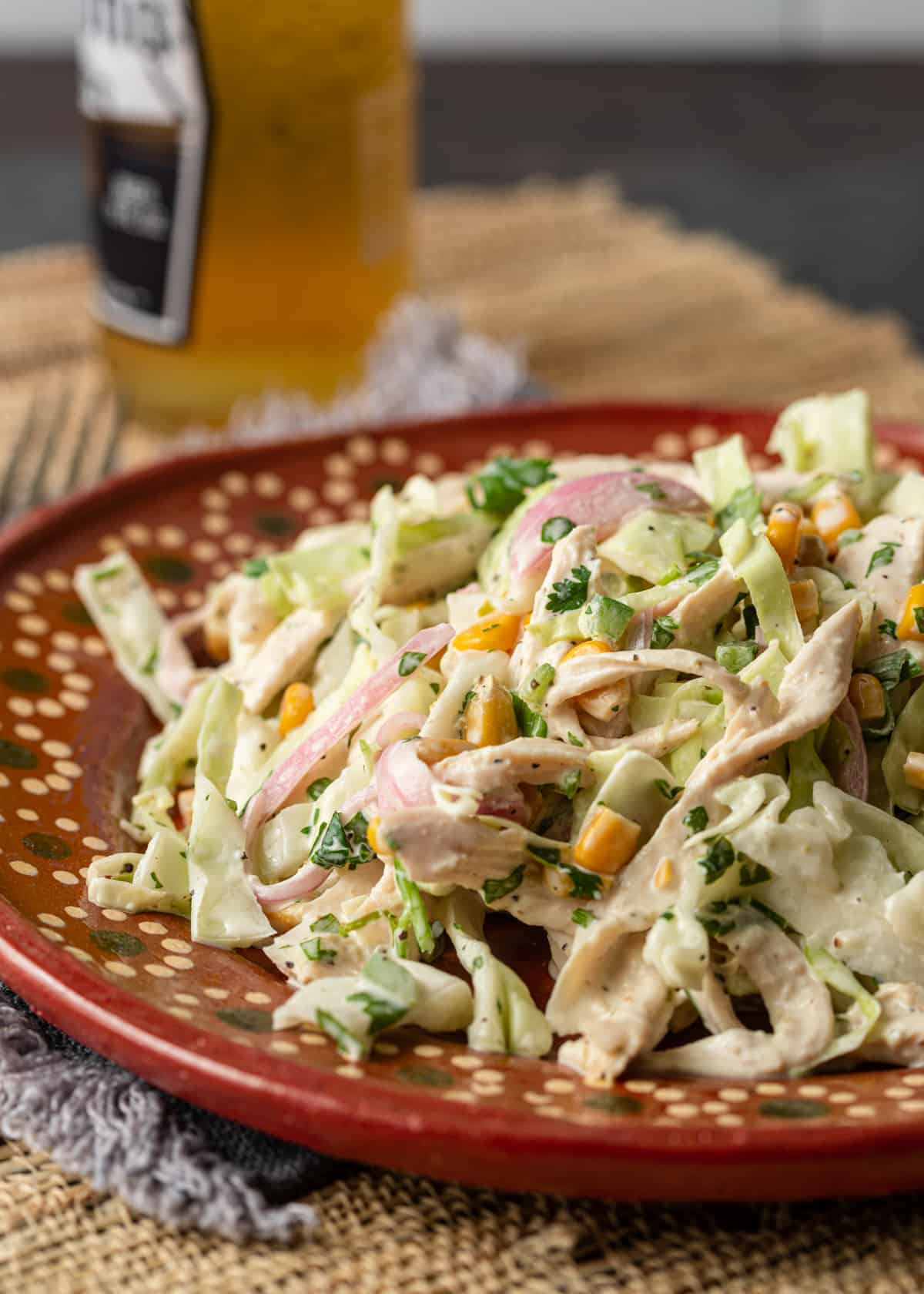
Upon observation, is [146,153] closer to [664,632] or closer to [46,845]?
[46,845]

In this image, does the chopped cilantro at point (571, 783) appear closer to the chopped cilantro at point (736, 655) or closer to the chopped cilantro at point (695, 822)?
the chopped cilantro at point (695, 822)

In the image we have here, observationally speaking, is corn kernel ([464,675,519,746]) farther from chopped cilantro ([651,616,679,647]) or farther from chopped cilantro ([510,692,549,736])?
chopped cilantro ([651,616,679,647])

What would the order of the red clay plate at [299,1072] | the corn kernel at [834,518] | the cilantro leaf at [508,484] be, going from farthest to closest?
the cilantro leaf at [508,484] < the corn kernel at [834,518] < the red clay plate at [299,1072]

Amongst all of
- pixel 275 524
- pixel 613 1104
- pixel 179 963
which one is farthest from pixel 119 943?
pixel 275 524

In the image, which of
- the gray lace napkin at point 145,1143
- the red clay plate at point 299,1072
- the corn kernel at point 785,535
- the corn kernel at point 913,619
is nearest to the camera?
the red clay plate at point 299,1072

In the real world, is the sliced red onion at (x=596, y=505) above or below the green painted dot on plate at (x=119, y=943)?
above

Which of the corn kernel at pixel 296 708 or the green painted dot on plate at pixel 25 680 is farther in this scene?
the green painted dot on plate at pixel 25 680

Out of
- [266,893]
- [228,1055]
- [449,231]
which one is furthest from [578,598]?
[449,231]

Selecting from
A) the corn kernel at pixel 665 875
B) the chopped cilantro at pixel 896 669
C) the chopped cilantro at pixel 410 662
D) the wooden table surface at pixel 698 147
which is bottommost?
the wooden table surface at pixel 698 147

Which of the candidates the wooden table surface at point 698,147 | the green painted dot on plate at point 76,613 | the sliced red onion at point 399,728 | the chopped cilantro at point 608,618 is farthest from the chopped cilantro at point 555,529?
the wooden table surface at point 698,147
